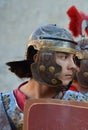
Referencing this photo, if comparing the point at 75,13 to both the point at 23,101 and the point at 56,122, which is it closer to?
the point at 23,101

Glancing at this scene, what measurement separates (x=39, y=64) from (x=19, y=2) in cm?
304

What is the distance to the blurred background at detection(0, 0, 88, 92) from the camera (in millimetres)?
5148

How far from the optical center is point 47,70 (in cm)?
230

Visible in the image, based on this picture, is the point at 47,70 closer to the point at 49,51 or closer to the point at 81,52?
the point at 49,51

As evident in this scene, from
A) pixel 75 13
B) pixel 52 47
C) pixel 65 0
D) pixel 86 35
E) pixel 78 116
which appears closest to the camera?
pixel 78 116

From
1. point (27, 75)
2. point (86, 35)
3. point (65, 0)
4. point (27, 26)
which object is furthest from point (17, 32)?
point (27, 75)

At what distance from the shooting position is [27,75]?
8.03 ft

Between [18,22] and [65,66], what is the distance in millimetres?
3018

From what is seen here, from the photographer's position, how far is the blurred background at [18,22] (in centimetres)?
515

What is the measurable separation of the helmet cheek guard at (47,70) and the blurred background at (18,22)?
2.81 m

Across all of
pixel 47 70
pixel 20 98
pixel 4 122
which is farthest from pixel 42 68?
pixel 4 122

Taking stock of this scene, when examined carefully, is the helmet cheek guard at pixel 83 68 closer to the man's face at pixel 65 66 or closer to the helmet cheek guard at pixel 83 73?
the helmet cheek guard at pixel 83 73

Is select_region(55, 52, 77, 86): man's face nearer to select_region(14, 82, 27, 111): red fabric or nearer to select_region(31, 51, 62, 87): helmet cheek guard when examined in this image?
select_region(31, 51, 62, 87): helmet cheek guard

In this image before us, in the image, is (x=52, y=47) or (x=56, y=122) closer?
(x=56, y=122)
